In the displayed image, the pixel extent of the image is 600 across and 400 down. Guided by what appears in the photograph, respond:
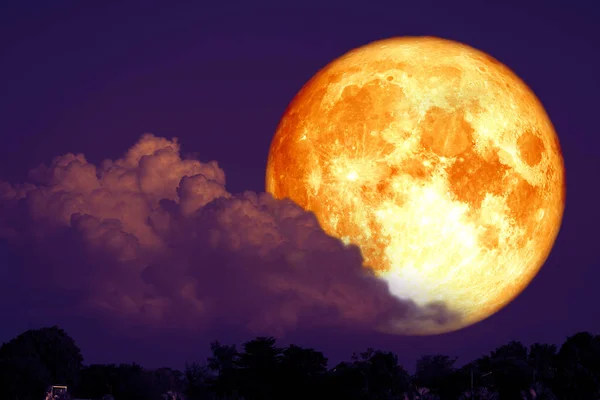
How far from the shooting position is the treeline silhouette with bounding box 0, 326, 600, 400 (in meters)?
83.6

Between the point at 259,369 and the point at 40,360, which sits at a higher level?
the point at 40,360

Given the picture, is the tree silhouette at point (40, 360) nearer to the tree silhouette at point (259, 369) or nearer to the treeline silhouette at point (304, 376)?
the treeline silhouette at point (304, 376)

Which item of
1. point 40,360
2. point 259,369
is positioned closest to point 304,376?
point 259,369

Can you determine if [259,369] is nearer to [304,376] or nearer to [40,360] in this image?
[304,376]

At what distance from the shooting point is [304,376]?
85.7 meters

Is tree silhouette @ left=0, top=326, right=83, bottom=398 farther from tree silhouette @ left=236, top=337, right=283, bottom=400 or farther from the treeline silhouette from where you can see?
tree silhouette @ left=236, top=337, right=283, bottom=400

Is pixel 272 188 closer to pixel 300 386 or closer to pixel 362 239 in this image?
pixel 362 239

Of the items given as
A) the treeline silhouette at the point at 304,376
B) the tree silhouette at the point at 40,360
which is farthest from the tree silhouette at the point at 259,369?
the tree silhouette at the point at 40,360

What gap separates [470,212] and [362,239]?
334 inches

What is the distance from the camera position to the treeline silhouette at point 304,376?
83562mm

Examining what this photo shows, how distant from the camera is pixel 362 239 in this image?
7475cm

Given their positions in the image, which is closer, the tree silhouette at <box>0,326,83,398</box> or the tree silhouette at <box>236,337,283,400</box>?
the tree silhouette at <box>236,337,283,400</box>

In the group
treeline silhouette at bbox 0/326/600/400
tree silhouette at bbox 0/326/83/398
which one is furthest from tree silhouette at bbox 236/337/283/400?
tree silhouette at bbox 0/326/83/398

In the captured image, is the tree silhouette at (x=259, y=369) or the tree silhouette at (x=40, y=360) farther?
the tree silhouette at (x=40, y=360)
